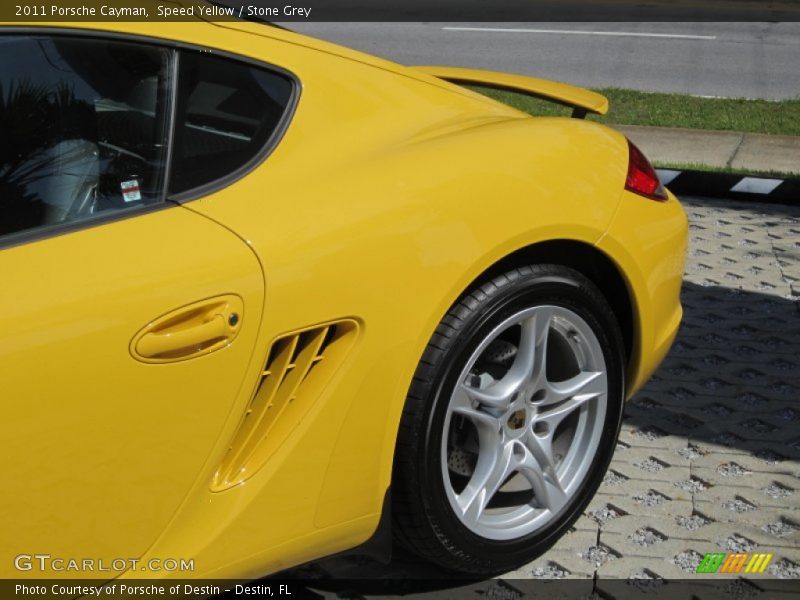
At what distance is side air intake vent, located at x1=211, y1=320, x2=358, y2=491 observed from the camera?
2389 mm

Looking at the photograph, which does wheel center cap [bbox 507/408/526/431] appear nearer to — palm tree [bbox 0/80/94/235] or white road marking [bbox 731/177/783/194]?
palm tree [bbox 0/80/94/235]

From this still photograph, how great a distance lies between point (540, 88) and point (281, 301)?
5.44 ft

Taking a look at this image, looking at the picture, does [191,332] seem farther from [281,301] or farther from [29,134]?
[29,134]

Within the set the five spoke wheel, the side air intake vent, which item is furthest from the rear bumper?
the side air intake vent

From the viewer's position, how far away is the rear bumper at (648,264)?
10.3 ft

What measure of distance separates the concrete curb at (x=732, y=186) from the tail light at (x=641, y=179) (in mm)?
3197

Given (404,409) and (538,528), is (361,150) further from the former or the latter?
(538,528)

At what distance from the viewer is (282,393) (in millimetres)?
2443

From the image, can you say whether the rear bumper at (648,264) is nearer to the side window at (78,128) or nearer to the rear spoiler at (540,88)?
the rear spoiler at (540,88)

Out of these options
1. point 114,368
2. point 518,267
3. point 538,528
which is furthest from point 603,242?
point 114,368

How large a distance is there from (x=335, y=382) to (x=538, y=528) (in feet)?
3.11

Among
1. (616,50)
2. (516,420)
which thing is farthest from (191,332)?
(616,50)

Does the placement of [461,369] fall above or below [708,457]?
above

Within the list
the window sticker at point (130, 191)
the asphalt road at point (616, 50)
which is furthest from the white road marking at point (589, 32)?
the window sticker at point (130, 191)
